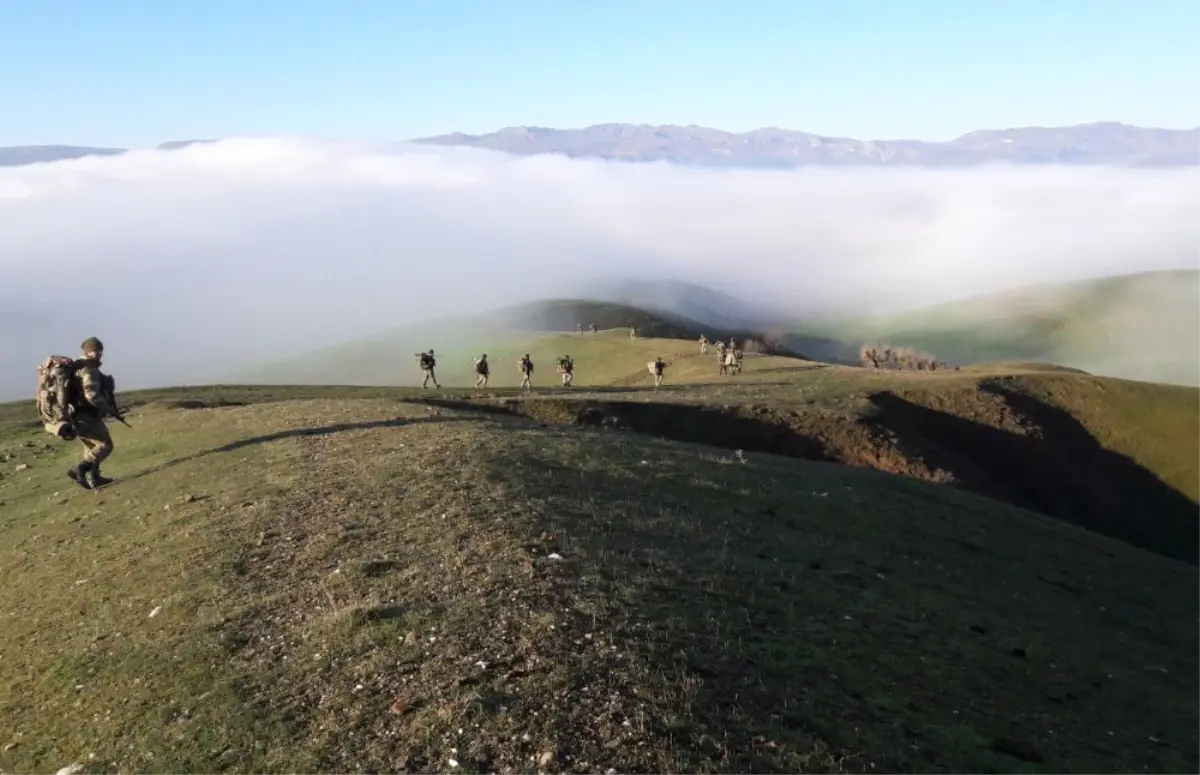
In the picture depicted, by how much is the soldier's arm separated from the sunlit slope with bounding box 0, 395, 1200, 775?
2.59m

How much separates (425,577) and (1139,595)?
857 inches

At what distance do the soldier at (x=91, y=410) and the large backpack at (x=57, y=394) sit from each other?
14cm

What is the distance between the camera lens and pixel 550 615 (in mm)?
13664

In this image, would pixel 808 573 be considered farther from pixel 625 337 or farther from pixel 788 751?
pixel 625 337

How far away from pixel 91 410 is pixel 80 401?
39cm

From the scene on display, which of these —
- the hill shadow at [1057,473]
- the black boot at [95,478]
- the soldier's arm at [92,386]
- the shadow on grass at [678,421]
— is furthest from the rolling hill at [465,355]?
the soldier's arm at [92,386]

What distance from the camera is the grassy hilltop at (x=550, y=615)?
11.0 m

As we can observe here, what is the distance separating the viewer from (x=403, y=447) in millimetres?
27094

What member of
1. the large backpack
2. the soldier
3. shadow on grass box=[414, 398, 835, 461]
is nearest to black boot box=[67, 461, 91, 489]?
the soldier

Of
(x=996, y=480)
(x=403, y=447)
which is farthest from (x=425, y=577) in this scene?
(x=996, y=480)

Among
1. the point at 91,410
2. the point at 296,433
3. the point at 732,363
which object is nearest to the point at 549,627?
the point at 91,410

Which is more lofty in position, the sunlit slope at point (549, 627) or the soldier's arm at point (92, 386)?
the soldier's arm at point (92, 386)

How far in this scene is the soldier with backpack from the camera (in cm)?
2636

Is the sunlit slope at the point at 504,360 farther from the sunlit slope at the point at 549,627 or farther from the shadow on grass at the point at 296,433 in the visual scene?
the sunlit slope at the point at 549,627
